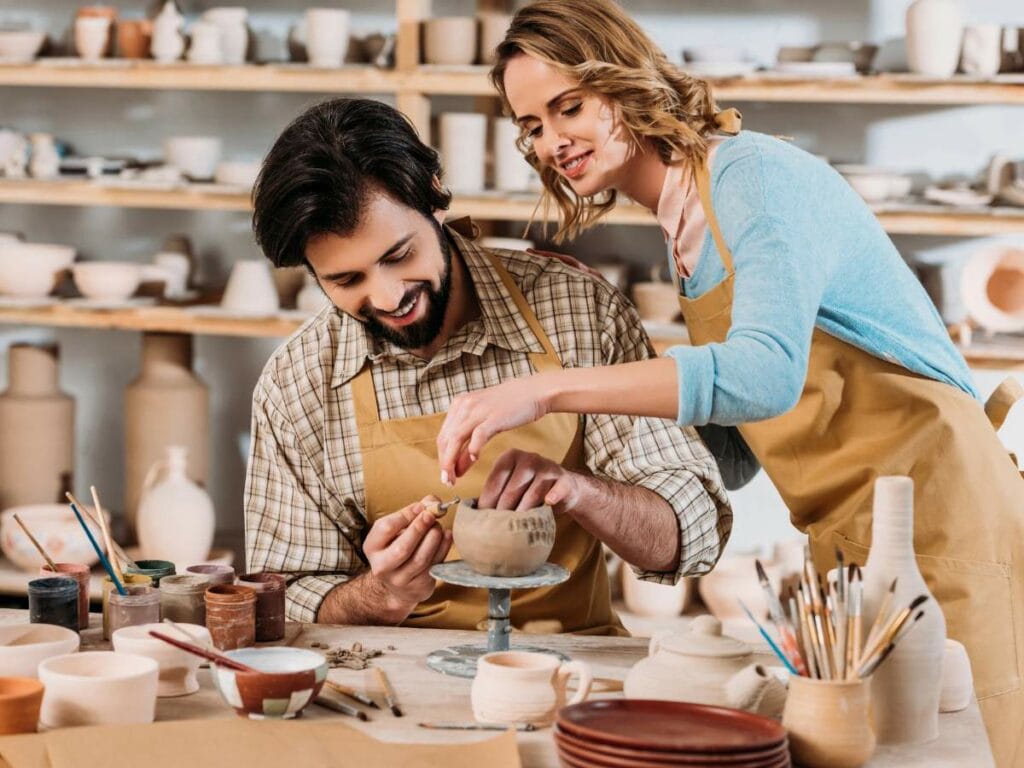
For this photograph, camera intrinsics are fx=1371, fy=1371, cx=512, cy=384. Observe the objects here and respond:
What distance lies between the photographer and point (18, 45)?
4.09 metres

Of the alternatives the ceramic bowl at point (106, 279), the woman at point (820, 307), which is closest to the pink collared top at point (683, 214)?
the woman at point (820, 307)

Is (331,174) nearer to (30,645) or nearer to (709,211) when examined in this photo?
(709,211)

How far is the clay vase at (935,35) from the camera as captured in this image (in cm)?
353

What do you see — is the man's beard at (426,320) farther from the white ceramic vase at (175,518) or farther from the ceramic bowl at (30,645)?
the white ceramic vase at (175,518)

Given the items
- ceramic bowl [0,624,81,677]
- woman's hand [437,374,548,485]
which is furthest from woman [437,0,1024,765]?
ceramic bowl [0,624,81,677]

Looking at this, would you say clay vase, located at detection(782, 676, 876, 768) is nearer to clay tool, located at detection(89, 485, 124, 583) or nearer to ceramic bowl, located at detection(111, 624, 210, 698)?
ceramic bowl, located at detection(111, 624, 210, 698)

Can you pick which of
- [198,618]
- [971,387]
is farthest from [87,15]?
[971,387]

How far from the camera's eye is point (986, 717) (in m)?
2.09

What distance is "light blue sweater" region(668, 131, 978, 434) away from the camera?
1719mm

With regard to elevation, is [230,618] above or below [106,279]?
below

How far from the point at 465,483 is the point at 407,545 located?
1.02 feet

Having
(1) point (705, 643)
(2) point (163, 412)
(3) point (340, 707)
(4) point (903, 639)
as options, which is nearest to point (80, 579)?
(3) point (340, 707)

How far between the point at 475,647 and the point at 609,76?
2.99 feet

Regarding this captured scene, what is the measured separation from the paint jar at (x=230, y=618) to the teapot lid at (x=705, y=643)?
0.59 meters
